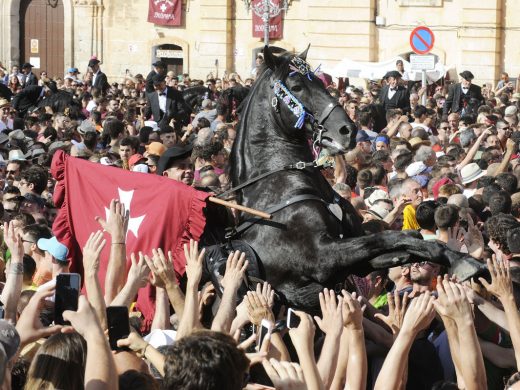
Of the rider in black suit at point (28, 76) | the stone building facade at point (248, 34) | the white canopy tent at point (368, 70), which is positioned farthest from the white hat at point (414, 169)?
the stone building facade at point (248, 34)

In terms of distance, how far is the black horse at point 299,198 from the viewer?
25.6ft

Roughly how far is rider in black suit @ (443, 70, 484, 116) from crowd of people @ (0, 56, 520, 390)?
7617mm

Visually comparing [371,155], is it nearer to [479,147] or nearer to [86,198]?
[479,147]

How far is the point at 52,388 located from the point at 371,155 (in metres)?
10.7

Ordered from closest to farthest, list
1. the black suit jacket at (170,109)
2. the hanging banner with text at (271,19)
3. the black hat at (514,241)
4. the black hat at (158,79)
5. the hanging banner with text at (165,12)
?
the black hat at (514,241), the black suit jacket at (170,109), the black hat at (158,79), the hanging banner with text at (271,19), the hanging banner with text at (165,12)

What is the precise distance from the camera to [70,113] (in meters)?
21.5

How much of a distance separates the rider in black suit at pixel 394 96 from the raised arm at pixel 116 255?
16.9 m

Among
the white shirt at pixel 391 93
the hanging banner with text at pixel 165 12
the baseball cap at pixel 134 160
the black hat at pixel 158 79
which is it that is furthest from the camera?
the hanging banner with text at pixel 165 12

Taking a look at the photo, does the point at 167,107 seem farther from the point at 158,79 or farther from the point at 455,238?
the point at 455,238

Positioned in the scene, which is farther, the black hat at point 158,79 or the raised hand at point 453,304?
the black hat at point 158,79

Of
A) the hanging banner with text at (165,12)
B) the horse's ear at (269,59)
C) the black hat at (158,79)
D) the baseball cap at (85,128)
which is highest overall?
the hanging banner with text at (165,12)

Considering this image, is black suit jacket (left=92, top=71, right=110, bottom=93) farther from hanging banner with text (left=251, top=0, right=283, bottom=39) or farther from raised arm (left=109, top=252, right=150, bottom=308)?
raised arm (left=109, top=252, right=150, bottom=308)

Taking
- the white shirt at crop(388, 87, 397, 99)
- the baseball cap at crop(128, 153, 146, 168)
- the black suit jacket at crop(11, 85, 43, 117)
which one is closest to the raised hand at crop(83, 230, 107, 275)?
the baseball cap at crop(128, 153, 146, 168)

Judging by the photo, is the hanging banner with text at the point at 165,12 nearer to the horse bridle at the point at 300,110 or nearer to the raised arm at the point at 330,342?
the horse bridle at the point at 300,110
